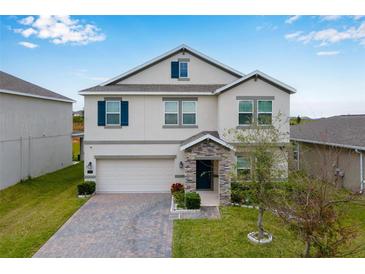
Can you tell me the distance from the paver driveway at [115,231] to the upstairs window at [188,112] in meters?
4.54

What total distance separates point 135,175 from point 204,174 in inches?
154

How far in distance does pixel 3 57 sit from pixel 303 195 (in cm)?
1690

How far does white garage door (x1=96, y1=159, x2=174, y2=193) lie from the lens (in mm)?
15250

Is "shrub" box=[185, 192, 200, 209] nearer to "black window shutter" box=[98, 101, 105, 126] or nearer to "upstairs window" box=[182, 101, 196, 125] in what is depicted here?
"upstairs window" box=[182, 101, 196, 125]

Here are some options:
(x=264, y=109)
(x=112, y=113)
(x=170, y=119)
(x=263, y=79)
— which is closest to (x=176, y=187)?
(x=170, y=119)

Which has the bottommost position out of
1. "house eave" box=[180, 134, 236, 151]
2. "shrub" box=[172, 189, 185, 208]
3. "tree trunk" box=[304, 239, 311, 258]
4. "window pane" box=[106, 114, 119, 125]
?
"shrub" box=[172, 189, 185, 208]

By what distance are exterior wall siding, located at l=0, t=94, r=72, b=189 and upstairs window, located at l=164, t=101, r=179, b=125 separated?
9.15 meters

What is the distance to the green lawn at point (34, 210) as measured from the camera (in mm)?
8706

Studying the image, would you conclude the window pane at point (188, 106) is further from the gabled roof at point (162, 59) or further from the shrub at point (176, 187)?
the shrub at point (176, 187)

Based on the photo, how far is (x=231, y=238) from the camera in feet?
29.3

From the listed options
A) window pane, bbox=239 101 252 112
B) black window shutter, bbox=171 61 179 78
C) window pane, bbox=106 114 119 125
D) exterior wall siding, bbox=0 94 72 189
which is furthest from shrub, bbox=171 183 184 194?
exterior wall siding, bbox=0 94 72 189

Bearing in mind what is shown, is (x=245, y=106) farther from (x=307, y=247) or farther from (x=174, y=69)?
(x=307, y=247)
